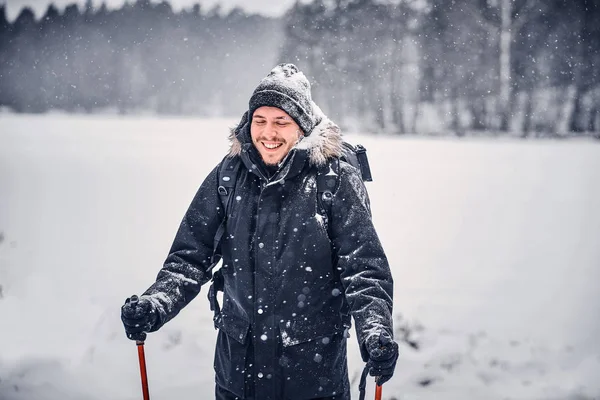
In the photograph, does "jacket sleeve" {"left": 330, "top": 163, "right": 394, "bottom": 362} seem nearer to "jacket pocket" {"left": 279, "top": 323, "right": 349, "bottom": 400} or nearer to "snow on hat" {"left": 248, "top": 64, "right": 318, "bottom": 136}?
"jacket pocket" {"left": 279, "top": 323, "right": 349, "bottom": 400}

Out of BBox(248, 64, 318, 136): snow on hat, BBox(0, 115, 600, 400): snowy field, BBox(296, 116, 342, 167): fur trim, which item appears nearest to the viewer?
BBox(296, 116, 342, 167): fur trim

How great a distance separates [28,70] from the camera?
35.6 m

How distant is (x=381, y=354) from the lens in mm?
1774

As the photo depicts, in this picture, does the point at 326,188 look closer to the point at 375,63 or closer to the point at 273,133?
the point at 273,133

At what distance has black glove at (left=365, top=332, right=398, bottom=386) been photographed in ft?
5.83

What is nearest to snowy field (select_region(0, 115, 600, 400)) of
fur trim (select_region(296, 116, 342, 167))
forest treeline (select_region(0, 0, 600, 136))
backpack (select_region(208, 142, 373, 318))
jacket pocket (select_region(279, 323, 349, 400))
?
jacket pocket (select_region(279, 323, 349, 400))

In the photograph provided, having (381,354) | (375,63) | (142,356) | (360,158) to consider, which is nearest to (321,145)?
(360,158)

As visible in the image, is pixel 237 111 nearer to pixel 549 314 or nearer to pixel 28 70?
pixel 28 70

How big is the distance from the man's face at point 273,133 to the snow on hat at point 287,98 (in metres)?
0.03

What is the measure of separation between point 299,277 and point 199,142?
58.6 feet

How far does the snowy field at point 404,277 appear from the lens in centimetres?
398

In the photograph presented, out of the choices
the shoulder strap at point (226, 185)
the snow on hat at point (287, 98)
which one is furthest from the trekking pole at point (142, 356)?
the snow on hat at point (287, 98)

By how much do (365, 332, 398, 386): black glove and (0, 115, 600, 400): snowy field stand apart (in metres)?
2.13

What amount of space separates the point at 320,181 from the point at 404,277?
4.46 m
